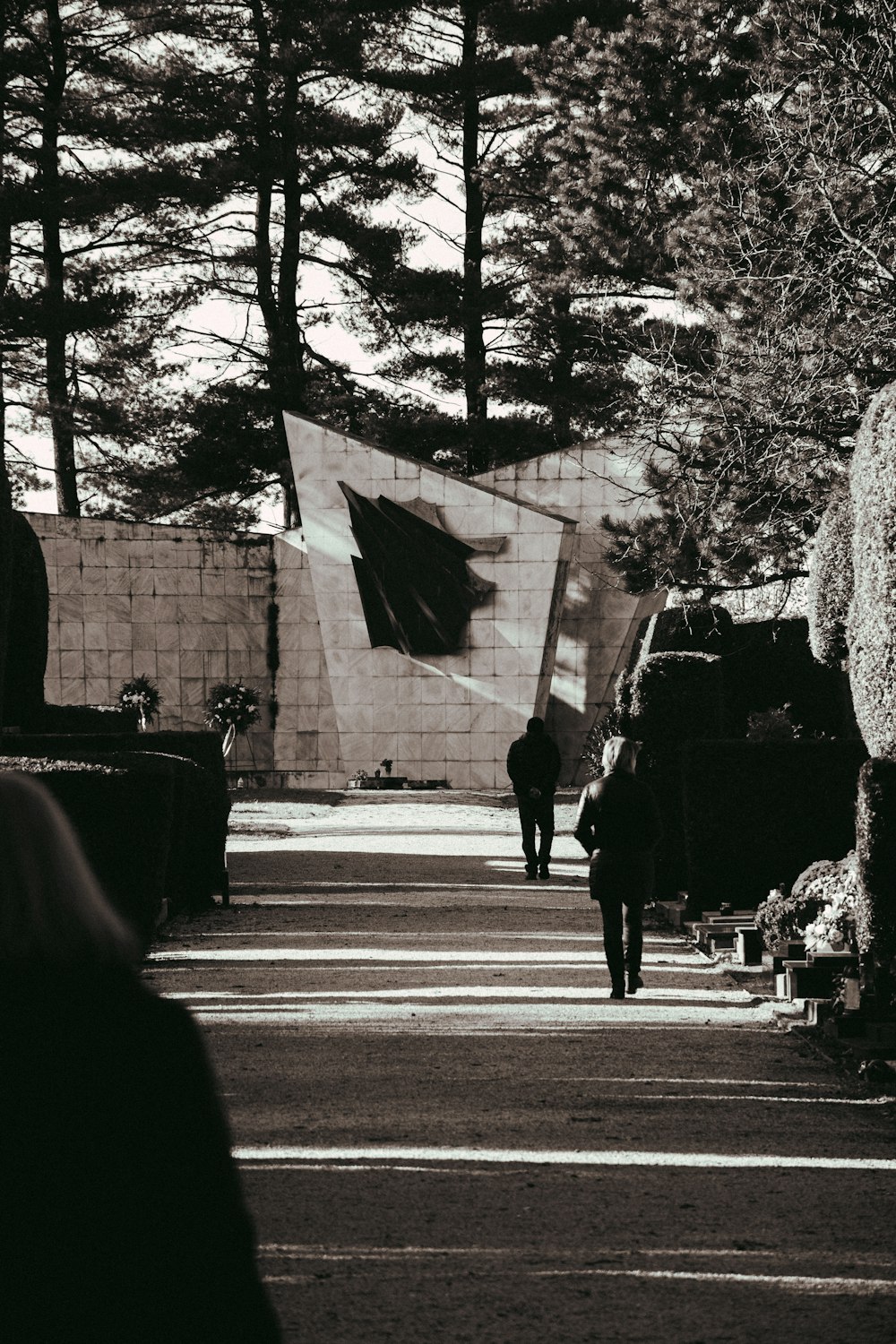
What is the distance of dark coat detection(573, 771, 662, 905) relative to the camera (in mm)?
9484

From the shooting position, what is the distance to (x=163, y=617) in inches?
1300

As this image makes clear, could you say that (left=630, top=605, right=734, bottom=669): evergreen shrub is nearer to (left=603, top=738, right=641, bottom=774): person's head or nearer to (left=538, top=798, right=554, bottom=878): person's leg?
(left=538, top=798, right=554, bottom=878): person's leg

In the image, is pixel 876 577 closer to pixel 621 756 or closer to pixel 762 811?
pixel 621 756

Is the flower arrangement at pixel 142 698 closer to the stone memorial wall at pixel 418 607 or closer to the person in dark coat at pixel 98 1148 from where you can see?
the stone memorial wall at pixel 418 607

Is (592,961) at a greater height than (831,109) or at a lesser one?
lesser

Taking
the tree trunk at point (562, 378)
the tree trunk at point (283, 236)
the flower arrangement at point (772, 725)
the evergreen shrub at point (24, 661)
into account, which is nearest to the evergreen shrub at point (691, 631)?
the flower arrangement at point (772, 725)

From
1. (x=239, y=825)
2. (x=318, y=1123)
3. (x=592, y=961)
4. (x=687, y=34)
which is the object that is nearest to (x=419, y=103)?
(x=687, y=34)

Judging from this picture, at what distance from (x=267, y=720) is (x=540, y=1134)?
2718cm

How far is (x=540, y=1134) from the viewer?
20.0 ft

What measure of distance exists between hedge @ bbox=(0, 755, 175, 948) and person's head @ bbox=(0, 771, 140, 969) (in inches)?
331

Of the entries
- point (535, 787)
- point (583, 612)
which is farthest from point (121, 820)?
point (583, 612)

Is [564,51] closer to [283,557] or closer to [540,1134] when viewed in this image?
[283,557]

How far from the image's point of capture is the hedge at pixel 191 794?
13.2m

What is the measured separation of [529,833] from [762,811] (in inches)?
157
